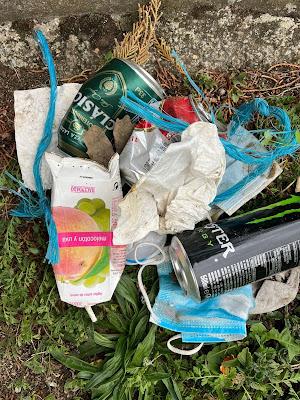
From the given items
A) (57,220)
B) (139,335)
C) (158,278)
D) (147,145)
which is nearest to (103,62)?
(147,145)

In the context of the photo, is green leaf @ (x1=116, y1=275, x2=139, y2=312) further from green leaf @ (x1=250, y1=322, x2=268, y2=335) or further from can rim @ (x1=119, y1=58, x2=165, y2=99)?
can rim @ (x1=119, y1=58, x2=165, y2=99)

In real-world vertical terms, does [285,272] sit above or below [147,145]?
below

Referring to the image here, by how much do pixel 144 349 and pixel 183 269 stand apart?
318mm

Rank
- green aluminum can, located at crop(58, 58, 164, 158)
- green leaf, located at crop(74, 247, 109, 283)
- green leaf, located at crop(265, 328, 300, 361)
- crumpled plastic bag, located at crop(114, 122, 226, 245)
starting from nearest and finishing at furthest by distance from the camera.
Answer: crumpled plastic bag, located at crop(114, 122, 226, 245) < green aluminum can, located at crop(58, 58, 164, 158) < green leaf, located at crop(74, 247, 109, 283) < green leaf, located at crop(265, 328, 300, 361)

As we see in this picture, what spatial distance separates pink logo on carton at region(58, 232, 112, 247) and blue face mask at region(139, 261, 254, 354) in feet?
0.53

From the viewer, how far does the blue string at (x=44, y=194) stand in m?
1.72

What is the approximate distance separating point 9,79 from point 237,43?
78cm

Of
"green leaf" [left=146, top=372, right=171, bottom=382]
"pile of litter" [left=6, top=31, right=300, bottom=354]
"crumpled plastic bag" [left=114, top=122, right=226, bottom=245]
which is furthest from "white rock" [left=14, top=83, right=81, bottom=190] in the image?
"green leaf" [left=146, top=372, right=171, bottom=382]

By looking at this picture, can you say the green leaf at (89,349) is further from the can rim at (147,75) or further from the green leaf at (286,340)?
the can rim at (147,75)

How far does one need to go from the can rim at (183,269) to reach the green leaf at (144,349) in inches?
7.6

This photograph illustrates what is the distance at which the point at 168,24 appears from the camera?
1.89 meters

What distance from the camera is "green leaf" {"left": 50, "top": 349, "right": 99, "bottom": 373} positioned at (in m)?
1.86

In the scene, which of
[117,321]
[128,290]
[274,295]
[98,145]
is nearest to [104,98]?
[98,145]

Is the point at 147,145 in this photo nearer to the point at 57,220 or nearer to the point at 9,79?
the point at 57,220
